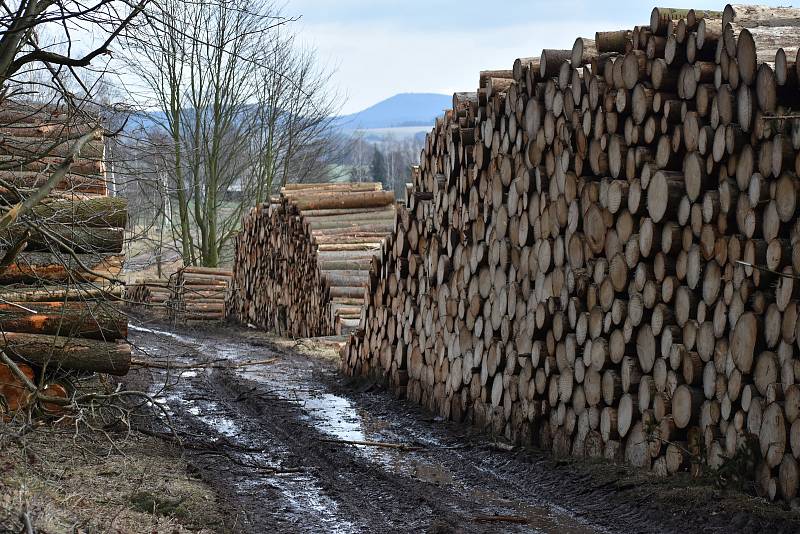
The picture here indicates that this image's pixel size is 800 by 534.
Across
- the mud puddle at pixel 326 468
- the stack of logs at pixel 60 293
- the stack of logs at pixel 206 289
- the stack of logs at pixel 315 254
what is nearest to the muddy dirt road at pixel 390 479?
the mud puddle at pixel 326 468

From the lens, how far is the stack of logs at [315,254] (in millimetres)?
16203

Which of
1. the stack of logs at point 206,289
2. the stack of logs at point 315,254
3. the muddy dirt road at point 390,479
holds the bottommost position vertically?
the stack of logs at point 206,289

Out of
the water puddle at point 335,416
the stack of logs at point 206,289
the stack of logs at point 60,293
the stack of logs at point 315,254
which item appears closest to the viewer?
the stack of logs at point 60,293

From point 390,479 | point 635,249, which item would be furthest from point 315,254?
point 635,249

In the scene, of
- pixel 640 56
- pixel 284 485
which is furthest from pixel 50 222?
pixel 640 56

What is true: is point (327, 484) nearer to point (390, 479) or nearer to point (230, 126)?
point (390, 479)

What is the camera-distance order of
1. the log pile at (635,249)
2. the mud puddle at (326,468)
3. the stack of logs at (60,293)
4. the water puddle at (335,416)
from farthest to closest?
the water puddle at (335,416)
the stack of logs at (60,293)
the mud puddle at (326,468)
the log pile at (635,249)

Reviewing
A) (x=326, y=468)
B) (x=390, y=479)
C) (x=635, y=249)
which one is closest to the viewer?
(x=635, y=249)

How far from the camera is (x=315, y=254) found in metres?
16.8

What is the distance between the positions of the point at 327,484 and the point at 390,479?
470 millimetres

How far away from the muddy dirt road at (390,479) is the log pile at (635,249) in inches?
11.0

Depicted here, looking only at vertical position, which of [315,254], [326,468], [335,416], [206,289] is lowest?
[206,289]

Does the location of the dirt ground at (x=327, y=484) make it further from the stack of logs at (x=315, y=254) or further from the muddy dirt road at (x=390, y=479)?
the stack of logs at (x=315, y=254)

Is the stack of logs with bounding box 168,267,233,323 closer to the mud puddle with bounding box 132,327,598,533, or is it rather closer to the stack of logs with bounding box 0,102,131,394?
the mud puddle with bounding box 132,327,598,533
